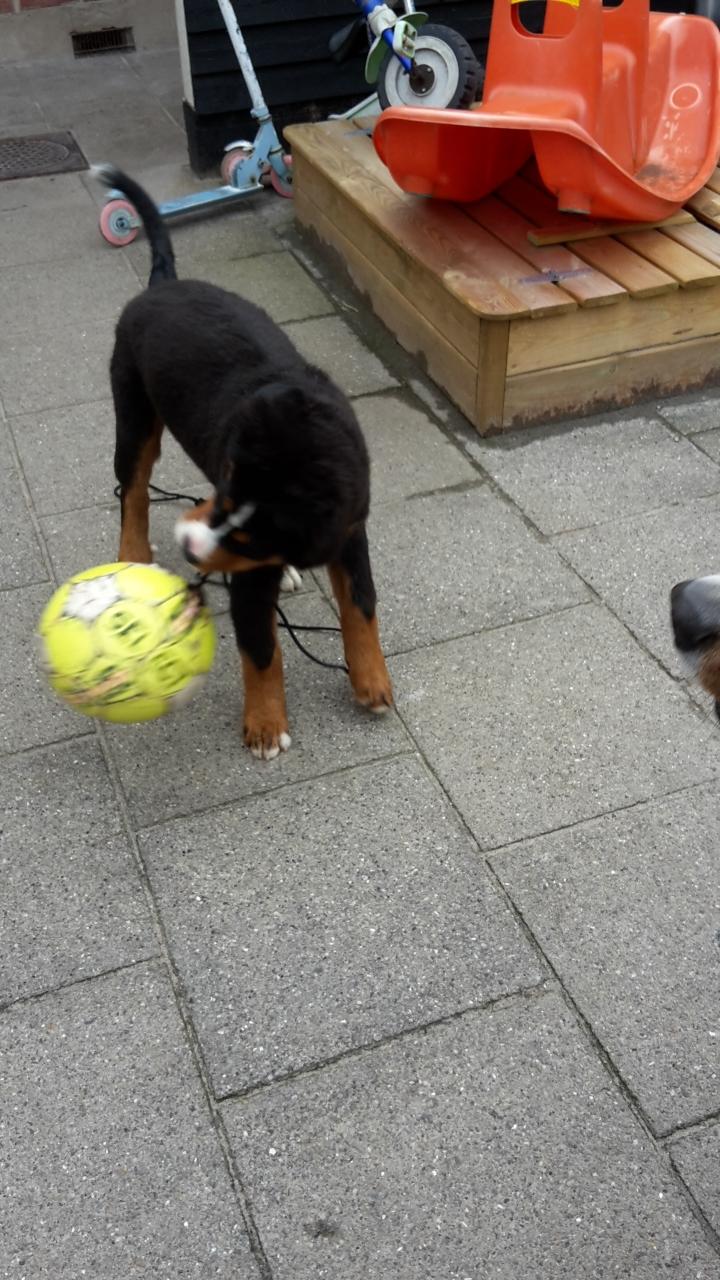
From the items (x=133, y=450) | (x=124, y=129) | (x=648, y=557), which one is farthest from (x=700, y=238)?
(x=124, y=129)

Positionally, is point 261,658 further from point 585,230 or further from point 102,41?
point 102,41

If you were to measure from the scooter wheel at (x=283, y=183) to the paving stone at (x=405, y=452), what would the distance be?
2340mm

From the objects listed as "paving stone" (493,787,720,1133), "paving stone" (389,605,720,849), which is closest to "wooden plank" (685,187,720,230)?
"paving stone" (389,605,720,849)

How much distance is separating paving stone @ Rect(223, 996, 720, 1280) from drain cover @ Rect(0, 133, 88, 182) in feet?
18.9

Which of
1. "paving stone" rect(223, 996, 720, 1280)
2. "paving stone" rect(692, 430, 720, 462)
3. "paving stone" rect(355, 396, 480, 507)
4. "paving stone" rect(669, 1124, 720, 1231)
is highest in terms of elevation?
"paving stone" rect(692, 430, 720, 462)

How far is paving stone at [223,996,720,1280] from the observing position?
6.06 ft

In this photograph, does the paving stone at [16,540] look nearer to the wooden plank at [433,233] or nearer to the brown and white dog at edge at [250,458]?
the brown and white dog at edge at [250,458]

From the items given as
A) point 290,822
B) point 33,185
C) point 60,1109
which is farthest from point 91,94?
point 60,1109

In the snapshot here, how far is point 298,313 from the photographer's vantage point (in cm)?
488

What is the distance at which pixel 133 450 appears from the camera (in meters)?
3.07

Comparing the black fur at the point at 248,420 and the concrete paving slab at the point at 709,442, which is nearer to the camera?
the black fur at the point at 248,420

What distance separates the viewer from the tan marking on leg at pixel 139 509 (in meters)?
3.09

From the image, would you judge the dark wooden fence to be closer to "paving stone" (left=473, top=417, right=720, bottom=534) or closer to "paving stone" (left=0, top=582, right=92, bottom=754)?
"paving stone" (left=473, top=417, right=720, bottom=534)

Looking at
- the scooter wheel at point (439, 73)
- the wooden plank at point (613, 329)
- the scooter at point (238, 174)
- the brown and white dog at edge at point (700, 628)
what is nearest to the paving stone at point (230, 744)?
the brown and white dog at edge at point (700, 628)
